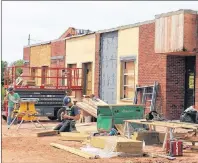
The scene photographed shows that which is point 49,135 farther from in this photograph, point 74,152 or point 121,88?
point 121,88

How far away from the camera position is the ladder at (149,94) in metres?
20.1

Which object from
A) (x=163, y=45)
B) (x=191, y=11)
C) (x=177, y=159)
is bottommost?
(x=177, y=159)

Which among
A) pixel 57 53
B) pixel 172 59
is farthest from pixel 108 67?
pixel 57 53

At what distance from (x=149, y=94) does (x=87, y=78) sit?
22.9ft

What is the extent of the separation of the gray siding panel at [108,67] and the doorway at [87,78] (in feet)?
5.43

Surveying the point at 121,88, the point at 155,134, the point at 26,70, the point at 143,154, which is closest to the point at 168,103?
the point at 121,88

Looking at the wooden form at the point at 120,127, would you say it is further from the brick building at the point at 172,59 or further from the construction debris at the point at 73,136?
the brick building at the point at 172,59

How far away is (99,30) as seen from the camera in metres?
25.4

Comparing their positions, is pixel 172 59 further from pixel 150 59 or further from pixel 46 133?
pixel 46 133

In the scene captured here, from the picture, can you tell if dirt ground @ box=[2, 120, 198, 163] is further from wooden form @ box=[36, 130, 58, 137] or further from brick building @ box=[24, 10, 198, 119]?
brick building @ box=[24, 10, 198, 119]

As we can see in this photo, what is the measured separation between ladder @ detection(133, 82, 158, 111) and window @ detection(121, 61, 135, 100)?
2.92 feet

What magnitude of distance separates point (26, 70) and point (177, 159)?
87.0 ft

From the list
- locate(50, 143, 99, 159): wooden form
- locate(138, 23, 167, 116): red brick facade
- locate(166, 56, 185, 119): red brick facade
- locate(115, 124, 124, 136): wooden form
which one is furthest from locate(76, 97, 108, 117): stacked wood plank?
locate(50, 143, 99, 159): wooden form

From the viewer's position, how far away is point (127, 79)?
901 inches
